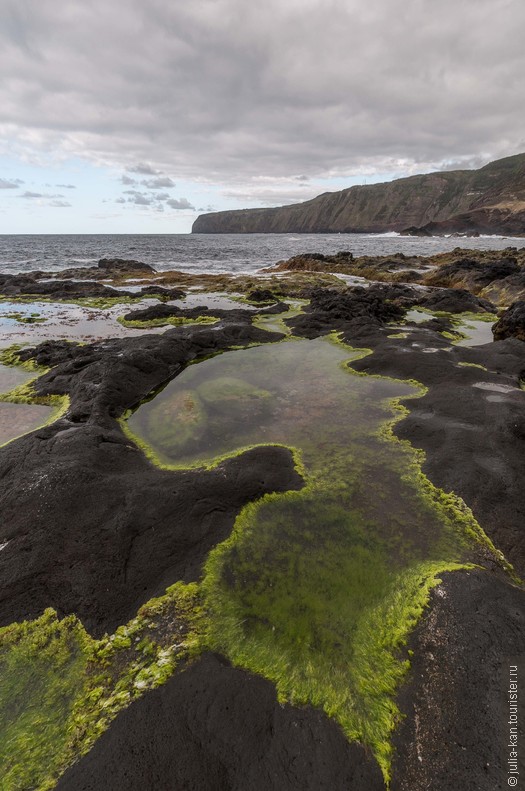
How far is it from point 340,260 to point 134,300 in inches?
1710

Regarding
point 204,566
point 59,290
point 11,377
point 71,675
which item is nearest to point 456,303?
point 204,566

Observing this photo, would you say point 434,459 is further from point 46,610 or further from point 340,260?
point 340,260

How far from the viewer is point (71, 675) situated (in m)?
5.75

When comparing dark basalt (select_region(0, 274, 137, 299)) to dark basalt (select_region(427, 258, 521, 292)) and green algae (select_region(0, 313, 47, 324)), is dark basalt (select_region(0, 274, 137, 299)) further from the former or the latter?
dark basalt (select_region(427, 258, 521, 292))

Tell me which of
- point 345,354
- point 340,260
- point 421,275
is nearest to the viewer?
point 345,354

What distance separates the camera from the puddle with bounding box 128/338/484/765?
19.2ft

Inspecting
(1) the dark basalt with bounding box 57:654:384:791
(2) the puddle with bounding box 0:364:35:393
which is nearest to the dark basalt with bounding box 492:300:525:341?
(1) the dark basalt with bounding box 57:654:384:791

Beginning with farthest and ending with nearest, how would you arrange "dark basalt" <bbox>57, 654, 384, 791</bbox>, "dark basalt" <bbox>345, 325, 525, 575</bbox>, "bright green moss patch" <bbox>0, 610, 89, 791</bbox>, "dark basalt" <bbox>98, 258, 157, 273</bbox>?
"dark basalt" <bbox>98, 258, 157, 273</bbox>, "dark basalt" <bbox>345, 325, 525, 575</bbox>, "bright green moss patch" <bbox>0, 610, 89, 791</bbox>, "dark basalt" <bbox>57, 654, 384, 791</bbox>

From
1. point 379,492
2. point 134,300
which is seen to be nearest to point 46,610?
point 379,492

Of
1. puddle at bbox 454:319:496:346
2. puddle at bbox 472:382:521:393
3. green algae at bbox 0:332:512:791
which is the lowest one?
green algae at bbox 0:332:512:791

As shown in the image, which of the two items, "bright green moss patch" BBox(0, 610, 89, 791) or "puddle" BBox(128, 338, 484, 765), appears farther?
"puddle" BBox(128, 338, 484, 765)

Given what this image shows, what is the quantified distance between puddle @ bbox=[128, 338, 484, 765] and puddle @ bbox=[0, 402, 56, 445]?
3655 millimetres

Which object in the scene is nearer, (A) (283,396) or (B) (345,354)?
(A) (283,396)

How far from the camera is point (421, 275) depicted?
50656mm
